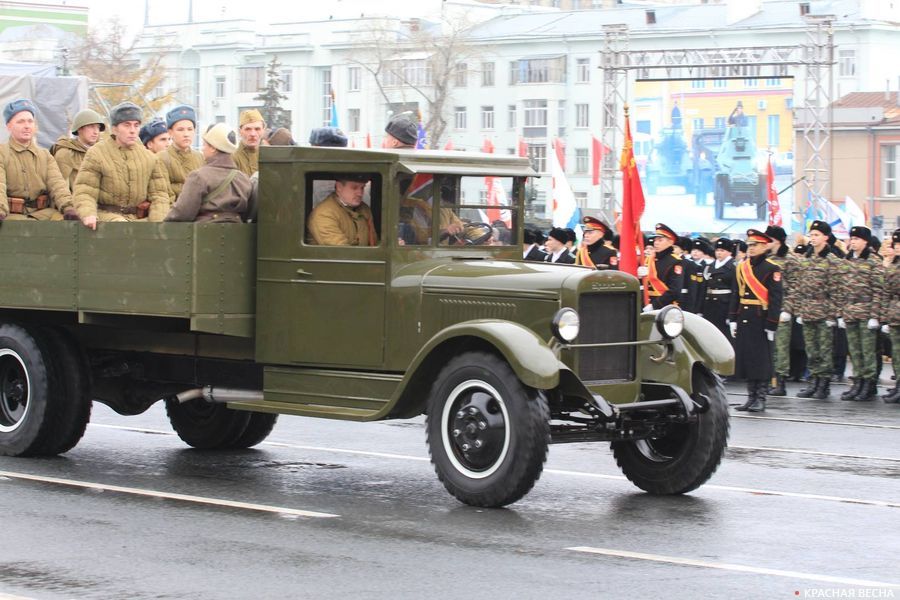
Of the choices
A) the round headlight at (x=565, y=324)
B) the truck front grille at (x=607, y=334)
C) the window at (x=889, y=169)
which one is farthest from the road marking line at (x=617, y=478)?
the window at (x=889, y=169)

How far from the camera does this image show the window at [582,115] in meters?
84.6

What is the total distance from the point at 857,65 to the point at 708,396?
220ft

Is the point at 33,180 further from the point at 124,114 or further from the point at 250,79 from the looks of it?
the point at 250,79

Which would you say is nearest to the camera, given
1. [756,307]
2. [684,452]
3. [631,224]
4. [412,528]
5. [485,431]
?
[412,528]

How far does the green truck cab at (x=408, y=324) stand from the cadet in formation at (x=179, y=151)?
121 centimetres

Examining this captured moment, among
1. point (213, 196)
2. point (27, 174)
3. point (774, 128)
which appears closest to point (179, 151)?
point (27, 174)

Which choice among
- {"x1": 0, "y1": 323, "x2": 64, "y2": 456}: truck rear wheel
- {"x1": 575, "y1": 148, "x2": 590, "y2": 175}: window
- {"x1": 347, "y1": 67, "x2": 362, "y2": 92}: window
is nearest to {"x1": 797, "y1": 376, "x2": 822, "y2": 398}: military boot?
{"x1": 0, "y1": 323, "x2": 64, "y2": 456}: truck rear wheel

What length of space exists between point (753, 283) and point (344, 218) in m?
8.13

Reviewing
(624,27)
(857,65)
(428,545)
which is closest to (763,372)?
(428,545)

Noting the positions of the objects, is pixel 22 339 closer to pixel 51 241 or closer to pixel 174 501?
pixel 51 241

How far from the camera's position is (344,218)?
10.6 metres

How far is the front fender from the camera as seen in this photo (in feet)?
30.8

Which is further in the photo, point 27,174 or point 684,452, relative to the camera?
point 27,174

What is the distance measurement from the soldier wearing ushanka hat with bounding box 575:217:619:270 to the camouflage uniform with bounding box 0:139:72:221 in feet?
26.5
